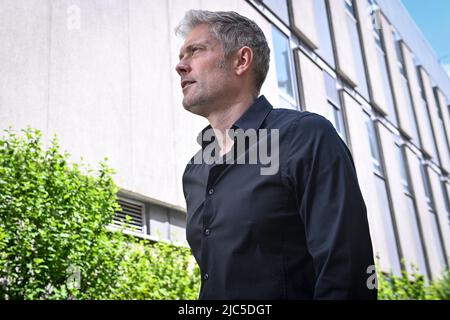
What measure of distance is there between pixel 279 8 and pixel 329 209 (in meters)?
11.6

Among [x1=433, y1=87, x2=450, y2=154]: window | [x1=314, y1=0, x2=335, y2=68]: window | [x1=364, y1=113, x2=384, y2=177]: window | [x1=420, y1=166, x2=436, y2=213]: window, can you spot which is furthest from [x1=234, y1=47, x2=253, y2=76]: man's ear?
[x1=433, y1=87, x2=450, y2=154]: window

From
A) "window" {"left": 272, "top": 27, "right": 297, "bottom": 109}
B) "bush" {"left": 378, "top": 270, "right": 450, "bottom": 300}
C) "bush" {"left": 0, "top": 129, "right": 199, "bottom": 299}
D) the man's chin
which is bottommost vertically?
the man's chin

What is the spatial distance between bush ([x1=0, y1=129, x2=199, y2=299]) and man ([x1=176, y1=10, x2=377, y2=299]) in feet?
10.3

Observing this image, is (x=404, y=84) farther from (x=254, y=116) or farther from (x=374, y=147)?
(x=254, y=116)

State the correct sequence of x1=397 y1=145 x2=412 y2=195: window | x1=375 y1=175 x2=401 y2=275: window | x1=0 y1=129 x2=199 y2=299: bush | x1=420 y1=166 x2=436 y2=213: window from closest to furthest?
x1=0 y1=129 x2=199 y2=299: bush
x1=375 y1=175 x2=401 y2=275: window
x1=397 y1=145 x2=412 y2=195: window
x1=420 y1=166 x2=436 y2=213: window

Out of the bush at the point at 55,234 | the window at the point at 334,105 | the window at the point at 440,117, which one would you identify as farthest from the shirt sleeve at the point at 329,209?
the window at the point at 440,117

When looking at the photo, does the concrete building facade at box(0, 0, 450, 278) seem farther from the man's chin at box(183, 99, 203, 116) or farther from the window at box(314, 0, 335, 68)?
the man's chin at box(183, 99, 203, 116)

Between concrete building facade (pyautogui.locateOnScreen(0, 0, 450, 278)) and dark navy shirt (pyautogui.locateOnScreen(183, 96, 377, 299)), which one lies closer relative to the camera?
dark navy shirt (pyautogui.locateOnScreen(183, 96, 377, 299))

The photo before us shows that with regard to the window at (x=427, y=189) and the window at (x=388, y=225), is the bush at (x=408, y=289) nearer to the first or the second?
the window at (x=388, y=225)

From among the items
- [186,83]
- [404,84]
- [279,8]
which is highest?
[404,84]

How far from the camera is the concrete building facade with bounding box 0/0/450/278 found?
21.8 ft

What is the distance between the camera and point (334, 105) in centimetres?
1413

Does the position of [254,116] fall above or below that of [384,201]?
below

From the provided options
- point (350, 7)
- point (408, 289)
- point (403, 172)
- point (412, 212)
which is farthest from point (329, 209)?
point (403, 172)
